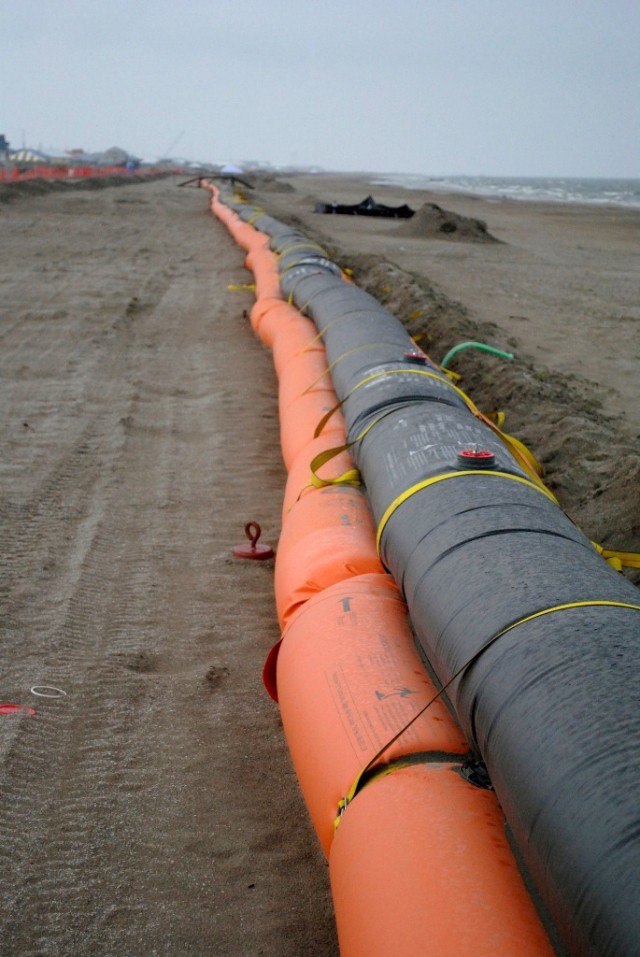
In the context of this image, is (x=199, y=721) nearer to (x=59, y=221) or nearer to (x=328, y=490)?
(x=328, y=490)

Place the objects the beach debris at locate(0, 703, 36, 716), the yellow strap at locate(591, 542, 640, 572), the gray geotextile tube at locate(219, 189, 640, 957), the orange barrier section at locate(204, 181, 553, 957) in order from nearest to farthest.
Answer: the gray geotextile tube at locate(219, 189, 640, 957)
the orange barrier section at locate(204, 181, 553, 957)
the beach debris at locate(0, 703, 36, 716)
the yellow strap at locate(591, 542, 640, 572)

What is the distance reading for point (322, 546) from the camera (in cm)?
293

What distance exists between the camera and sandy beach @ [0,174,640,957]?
85.9 inches

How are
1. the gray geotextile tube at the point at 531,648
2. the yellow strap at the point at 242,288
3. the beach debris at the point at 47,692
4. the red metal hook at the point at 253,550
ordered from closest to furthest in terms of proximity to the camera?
the gray geotextile tube at the point at 531,648
the beach debris at the point at 47,692
the red metal hook at the point at 253,550
the yellow strap at the point at 242,288

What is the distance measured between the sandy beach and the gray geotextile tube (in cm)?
74

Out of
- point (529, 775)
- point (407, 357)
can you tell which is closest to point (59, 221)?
point (407, 357)

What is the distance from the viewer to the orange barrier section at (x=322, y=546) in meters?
2.79

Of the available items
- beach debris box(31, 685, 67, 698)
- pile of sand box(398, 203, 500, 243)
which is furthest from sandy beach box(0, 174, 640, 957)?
pile of sand box(398, 203, 500, 243)

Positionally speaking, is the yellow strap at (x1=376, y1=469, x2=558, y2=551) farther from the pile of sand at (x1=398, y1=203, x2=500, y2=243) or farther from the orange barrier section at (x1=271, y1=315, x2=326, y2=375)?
the pile of sand at (x1=398, y1=203, x2=500, y2=243)

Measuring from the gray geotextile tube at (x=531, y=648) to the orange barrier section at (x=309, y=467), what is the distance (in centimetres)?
38

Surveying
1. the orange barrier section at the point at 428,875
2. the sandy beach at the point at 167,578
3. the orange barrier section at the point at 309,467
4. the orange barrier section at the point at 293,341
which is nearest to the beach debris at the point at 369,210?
the sandy beach at the point at 167,578

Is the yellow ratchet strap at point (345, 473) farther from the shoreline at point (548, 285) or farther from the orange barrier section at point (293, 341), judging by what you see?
the shoreline at point (548, 285)

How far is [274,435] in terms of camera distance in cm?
547

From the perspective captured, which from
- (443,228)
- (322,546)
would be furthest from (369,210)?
(322,546)
